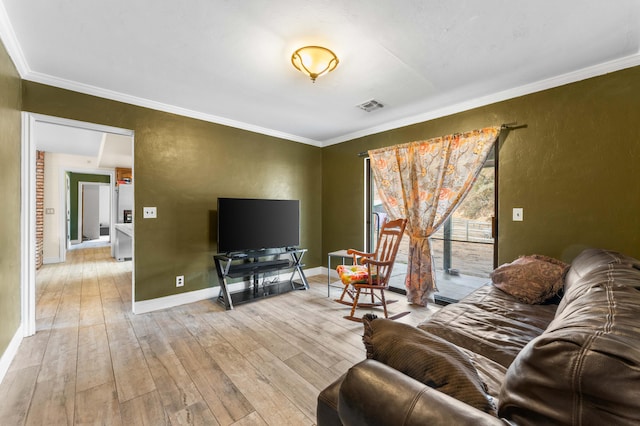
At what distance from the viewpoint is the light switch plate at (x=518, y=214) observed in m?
2.75

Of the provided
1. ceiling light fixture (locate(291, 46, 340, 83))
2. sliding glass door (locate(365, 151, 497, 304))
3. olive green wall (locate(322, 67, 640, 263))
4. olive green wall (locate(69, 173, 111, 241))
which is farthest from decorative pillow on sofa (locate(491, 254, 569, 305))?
olive green wall (locate(69, 173, 111, 241))

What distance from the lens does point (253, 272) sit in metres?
3.46

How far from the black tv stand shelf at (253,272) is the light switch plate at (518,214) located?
2.68 m

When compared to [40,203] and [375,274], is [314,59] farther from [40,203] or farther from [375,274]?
[40,203]

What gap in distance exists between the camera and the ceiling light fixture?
2.01 m

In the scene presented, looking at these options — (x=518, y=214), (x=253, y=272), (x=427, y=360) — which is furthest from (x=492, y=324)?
(x=253, y=272)

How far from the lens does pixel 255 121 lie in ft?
12.4

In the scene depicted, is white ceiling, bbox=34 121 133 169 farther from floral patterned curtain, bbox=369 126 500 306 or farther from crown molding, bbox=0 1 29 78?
floral patterned curtain, bbox=369 126 500 306

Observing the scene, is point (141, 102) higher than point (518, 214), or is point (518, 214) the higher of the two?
point (141, 102)

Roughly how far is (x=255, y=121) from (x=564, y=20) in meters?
3.22

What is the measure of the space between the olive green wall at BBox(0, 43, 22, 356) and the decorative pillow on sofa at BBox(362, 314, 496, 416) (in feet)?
8.80

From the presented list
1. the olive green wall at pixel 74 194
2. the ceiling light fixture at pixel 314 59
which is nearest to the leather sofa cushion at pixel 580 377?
the ceiling light fixture at pixel 314 59

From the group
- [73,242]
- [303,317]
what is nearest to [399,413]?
[303,317]

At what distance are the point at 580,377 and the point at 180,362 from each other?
7.97 feet
